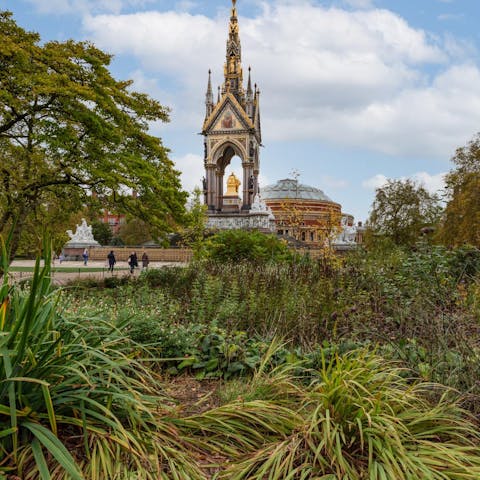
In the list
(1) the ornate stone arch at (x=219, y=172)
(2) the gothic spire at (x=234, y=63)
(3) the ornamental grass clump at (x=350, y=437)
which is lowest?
(3) the ornamental grass clump at (x=350, y=437)

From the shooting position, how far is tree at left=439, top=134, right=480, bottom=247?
63.9 ft

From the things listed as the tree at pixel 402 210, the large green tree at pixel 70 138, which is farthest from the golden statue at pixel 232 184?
the large green tree at pixel 70 138

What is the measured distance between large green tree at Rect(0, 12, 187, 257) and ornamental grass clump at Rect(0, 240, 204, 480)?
338 inches

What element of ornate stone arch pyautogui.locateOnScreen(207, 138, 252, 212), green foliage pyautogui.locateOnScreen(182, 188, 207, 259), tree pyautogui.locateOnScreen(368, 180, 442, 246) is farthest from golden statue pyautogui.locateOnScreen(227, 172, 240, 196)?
green foliage pyautogui.locateOnScreen(182, 188, 207, 259)

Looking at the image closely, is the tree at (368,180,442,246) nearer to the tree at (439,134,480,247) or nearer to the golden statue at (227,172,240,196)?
the tree at (439,134,480,247)

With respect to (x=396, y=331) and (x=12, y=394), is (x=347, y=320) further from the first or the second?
(x=12, y=394)

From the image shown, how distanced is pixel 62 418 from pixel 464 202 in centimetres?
2021

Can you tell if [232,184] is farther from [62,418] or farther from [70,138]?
[62,418]

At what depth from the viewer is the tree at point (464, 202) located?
1947cm

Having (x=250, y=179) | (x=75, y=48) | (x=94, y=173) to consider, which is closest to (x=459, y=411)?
(x=94, y=173)

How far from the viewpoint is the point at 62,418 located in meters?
2.67

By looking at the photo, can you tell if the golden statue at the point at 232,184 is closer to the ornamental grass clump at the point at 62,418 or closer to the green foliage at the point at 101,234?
the green foliage at the point at 101,234

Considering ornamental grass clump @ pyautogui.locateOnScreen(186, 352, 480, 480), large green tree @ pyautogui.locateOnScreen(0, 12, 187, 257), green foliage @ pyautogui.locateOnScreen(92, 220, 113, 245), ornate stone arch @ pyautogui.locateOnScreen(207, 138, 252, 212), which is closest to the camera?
ornamental grass clump @ pyautogui.locateOnScreen(186, 352, 480, 480)

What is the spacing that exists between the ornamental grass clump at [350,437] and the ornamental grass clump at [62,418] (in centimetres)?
43
